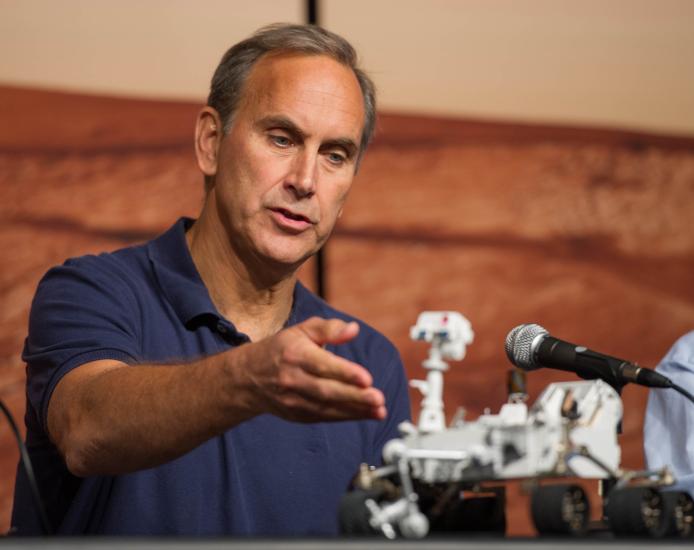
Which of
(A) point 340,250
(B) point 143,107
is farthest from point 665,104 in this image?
(B) point 143,107

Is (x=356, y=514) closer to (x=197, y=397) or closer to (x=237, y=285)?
(x=197, y=397)

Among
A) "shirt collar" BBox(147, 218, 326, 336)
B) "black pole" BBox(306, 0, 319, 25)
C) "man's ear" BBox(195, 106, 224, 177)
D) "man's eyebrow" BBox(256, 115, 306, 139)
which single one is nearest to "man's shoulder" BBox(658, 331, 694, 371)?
"shirt collar" BBox(147, 218, 326, 336)

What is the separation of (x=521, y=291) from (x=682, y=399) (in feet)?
3.77

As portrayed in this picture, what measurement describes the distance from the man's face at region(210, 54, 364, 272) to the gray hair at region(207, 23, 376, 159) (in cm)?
4

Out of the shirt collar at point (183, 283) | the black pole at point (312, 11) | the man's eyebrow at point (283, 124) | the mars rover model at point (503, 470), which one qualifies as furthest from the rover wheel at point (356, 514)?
the black pole at point (312, 11)

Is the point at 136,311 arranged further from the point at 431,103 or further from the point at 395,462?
the point at 431,103

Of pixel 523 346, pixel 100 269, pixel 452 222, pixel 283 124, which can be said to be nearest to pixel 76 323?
pixel 100 269

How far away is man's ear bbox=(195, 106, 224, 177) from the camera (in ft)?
7.06

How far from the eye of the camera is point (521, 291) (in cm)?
320

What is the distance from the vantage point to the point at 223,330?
1938mm

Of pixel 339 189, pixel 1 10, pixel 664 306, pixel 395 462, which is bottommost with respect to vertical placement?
pixel 664 306

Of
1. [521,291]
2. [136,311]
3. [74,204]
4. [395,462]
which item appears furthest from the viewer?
[521,291]

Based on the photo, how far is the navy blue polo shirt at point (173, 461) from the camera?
1.74m

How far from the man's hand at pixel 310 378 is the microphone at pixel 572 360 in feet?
1.21
